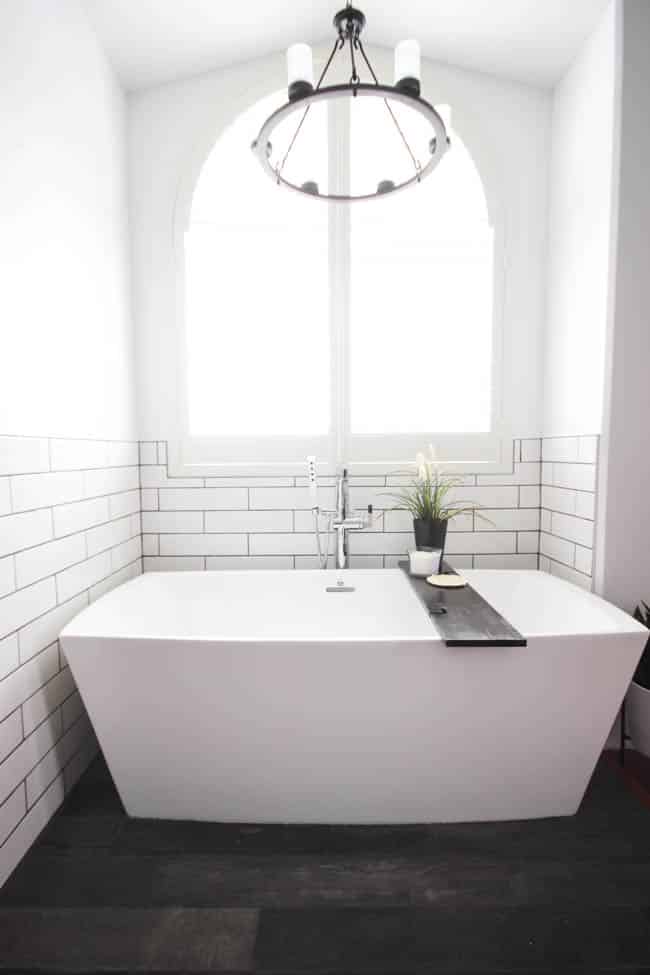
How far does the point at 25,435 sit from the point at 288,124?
1846 mm

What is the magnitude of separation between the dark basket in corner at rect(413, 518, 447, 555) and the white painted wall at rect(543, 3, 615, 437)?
690 mm

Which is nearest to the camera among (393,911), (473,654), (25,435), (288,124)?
(393,911)

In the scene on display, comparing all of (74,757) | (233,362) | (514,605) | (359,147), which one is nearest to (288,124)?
(359,147)

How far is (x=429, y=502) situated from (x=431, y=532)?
0.45 ft

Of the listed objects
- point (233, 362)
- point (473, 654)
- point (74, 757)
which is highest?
point (233, 362)

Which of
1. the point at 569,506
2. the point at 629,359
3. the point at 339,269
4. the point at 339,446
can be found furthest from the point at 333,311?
the point at 569,506

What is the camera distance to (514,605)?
2.04 meters

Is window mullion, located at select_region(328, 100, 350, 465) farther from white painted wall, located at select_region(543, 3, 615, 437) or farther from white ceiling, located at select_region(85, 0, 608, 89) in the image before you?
white painted wall, located at select_region(543, 3, 615, 437)

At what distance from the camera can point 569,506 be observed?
2.06 m

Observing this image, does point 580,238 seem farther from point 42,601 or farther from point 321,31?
point 42,601

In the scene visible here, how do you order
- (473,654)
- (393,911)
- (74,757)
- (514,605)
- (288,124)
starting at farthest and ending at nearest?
(288,124), (514,605), (74,757), (473,654), (393,911)

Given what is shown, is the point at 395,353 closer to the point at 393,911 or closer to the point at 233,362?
the point at 233,362

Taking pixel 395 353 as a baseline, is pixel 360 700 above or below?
below

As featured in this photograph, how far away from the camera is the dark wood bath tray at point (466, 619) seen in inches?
52.8
